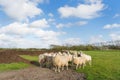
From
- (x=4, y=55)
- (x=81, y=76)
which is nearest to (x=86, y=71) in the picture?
(x=81, y=76)

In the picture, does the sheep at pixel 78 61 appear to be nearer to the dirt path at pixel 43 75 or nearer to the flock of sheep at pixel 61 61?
the flock of sheep at pixel 61 61

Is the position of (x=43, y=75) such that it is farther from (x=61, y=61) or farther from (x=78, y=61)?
(x=78, y=61)

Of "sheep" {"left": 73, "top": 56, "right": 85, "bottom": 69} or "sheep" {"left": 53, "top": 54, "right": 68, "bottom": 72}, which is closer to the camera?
"sheep" {"left": 53, "top": 54, "right": 68, "bottom": 72}

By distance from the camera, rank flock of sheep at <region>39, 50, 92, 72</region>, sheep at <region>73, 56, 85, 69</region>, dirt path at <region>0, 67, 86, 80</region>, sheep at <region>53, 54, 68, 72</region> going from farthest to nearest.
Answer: sheep at <region>73, 56, 85, 69</region>
flock of sheep at <region>39, 50, 92, 72</region>
sheep at <region>53, 54, 68, 72</region>
dirt path at <region>0, 67, 86, 80</region>

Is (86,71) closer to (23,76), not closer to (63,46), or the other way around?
(23,76)

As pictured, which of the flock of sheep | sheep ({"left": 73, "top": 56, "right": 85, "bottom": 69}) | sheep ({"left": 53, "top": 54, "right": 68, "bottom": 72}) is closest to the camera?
→ sheep ({"left": 53, "top": 54, "right": 68, "bottom": 72})

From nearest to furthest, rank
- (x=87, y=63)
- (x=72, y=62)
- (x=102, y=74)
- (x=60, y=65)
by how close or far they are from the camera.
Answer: (x=102, y=74)
(x=60, y=65)
(x=72, y=62)
(x=87, y=63)

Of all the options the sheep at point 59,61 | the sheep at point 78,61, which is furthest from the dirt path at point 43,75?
the sheep at point 78,61

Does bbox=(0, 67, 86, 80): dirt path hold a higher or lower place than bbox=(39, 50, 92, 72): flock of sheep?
lower

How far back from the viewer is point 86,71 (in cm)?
2183

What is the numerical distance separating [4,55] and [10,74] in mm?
10896

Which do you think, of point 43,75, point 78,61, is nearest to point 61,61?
point 78,61

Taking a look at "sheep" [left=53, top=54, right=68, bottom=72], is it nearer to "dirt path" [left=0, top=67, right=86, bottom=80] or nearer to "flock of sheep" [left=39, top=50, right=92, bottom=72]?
"flock of sheep" [left=39, top=50, right=92, bottom=72]

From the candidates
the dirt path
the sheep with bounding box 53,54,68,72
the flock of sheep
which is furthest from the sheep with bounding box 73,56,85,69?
the dirt path
